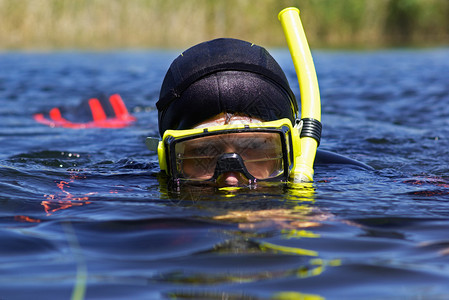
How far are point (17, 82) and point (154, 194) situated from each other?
29.4 feet

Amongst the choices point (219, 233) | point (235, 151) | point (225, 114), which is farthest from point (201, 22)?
point (219, 233)

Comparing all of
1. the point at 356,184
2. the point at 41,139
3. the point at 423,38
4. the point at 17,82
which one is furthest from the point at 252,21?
the point at 356,184

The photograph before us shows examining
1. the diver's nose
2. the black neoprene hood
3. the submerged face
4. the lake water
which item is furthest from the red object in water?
the diver's nose

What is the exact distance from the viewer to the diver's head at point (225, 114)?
8.56 feet

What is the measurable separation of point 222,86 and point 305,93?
1.73ft

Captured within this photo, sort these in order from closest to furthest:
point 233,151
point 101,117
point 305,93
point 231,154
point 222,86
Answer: point 231,154, point 233,151, point 222,86, point 305,93, point 101,117

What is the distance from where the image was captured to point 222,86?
274 cm

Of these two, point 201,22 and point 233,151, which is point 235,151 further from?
point 201,22

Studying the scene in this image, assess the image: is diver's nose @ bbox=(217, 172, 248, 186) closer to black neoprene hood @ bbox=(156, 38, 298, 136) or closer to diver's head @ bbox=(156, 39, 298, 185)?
diver's head @ bbox=(156, 39, 298, 185)

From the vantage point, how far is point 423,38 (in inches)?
1277

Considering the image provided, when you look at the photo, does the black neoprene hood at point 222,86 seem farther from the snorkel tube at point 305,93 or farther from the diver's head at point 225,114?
the snorkel tube at point 305,93

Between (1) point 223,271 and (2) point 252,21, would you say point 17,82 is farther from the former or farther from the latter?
(2) point 252,21

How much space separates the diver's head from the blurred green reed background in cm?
2185

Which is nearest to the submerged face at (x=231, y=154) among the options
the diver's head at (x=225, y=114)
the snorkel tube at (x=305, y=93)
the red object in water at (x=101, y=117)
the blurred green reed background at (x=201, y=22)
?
the diver's head at (x=225, y=114)
